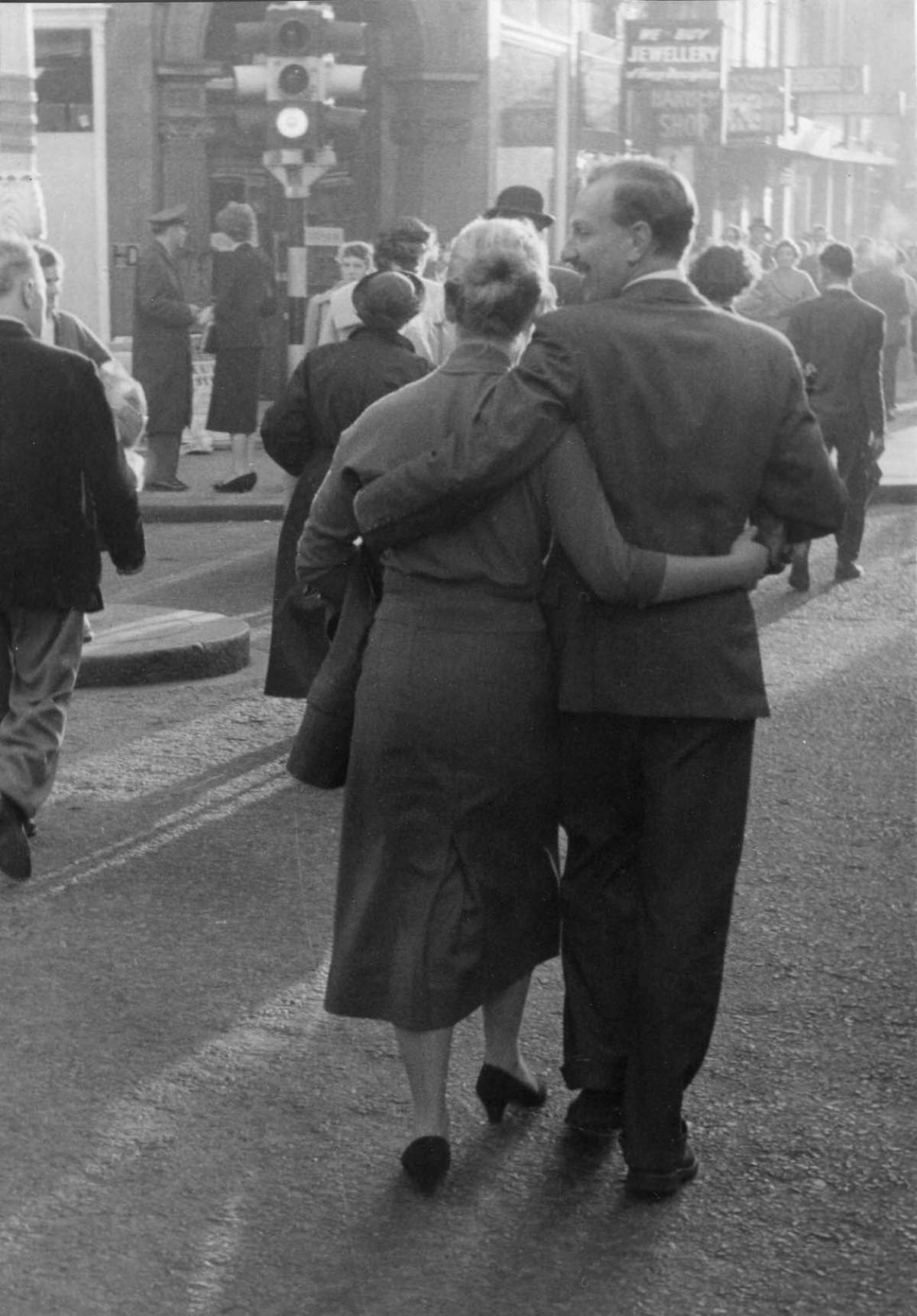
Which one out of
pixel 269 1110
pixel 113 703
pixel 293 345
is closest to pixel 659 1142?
pixel 269 1110

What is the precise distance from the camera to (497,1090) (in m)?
4.29

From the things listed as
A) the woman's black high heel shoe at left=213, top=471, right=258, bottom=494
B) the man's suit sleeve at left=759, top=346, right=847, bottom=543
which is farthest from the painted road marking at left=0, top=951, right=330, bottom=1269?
the woman's black high heel shoe at left=213, top=471, right=258, bottom=494

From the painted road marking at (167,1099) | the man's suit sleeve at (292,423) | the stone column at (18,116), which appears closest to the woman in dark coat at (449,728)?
the painted road marking at (167,1099)

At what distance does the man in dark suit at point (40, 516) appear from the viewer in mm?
5992

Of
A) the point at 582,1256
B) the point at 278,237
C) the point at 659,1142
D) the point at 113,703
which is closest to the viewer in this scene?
the point at 582,1256

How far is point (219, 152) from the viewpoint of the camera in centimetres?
2675

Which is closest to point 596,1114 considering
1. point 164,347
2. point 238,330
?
point 164,347

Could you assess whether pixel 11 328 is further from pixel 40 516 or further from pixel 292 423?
pixel 292 423

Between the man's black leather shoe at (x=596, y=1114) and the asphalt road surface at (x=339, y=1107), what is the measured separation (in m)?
0.06

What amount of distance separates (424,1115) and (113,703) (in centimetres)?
482

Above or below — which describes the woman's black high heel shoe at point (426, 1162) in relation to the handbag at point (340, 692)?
below

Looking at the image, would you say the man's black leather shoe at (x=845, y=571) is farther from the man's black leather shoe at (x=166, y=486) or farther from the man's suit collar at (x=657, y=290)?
the man's suit collar at (x=657, y=290)

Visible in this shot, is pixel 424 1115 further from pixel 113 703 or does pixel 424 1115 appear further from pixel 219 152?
pixel 219 152

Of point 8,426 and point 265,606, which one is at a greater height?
point 8,426
